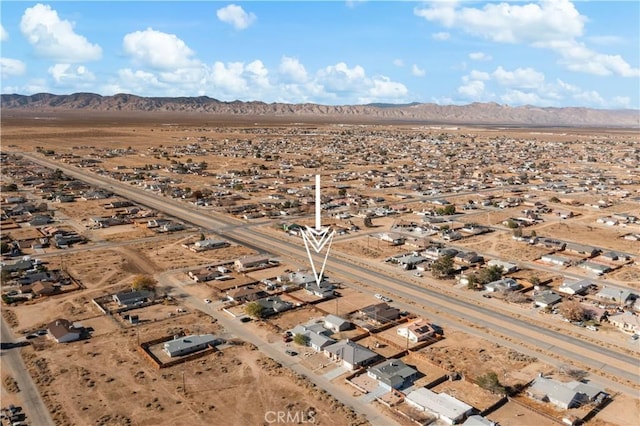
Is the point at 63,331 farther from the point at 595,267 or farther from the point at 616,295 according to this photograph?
the point at 595,267

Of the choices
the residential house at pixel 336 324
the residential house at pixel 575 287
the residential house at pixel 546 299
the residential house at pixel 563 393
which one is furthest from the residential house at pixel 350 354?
the residential house at pixel 575 287

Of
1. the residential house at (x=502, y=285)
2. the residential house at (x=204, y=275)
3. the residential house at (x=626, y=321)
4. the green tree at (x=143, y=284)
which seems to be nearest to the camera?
the residential house at (x=626, y=321)

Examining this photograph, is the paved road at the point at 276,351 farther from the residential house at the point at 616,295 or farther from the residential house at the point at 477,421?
the residential house at the point at 616,295

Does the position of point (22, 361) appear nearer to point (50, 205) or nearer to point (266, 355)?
point (266, 355)

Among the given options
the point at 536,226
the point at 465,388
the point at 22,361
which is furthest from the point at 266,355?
the point at 536,226

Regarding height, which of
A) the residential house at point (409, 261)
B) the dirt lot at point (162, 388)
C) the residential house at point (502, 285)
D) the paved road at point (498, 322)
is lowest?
the dirt lot at point (162, 388)

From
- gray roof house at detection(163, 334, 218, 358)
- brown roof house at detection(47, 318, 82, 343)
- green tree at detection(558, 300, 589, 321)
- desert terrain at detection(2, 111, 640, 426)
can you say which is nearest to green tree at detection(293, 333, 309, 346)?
desert terrain at detection(2, 111, 640, 426)

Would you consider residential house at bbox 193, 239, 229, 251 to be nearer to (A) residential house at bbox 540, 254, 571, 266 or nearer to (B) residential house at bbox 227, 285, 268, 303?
(B) residential house at bbox 227, 285, 268, 303
